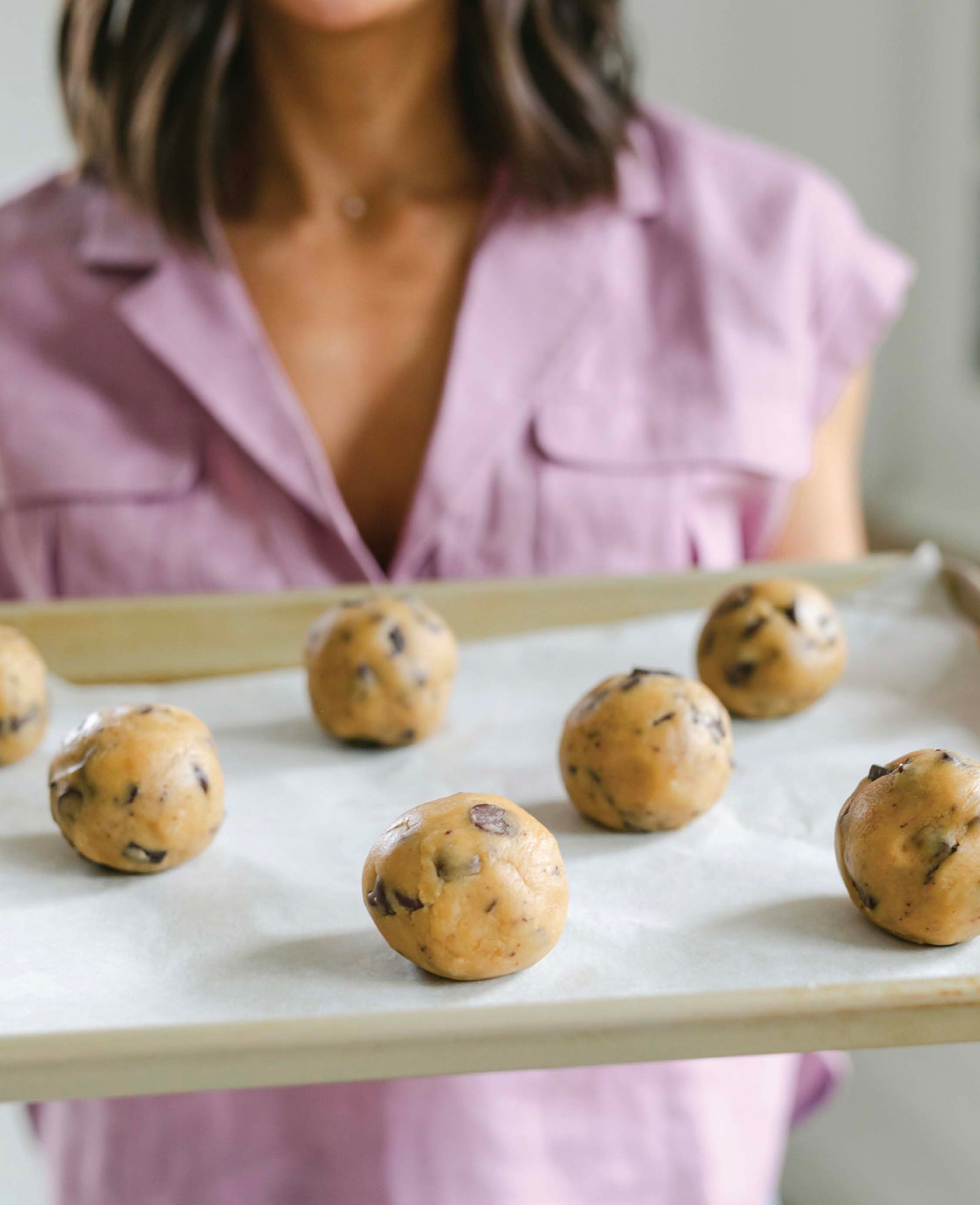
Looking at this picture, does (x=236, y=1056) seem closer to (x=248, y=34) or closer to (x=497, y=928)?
(x=497, y=928)

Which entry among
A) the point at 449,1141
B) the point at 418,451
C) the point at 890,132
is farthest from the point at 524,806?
the point at 890,132

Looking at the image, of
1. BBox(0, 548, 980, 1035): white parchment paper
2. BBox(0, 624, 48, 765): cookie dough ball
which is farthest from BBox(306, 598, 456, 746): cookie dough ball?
BBox(0, 624, 48, 765): cookie dough ball

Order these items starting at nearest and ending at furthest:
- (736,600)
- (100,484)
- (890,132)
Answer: (736,600) < (100,484) < (890,132)

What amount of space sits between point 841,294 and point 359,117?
38 cm

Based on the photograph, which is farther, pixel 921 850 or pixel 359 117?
pixel 359 117

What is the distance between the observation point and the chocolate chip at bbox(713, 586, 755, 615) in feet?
1.99

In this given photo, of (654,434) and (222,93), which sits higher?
(222,93)

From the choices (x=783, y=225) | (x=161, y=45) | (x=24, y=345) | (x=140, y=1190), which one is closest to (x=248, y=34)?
(x=161, y=45)

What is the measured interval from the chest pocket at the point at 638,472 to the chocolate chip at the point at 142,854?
1.36 feet

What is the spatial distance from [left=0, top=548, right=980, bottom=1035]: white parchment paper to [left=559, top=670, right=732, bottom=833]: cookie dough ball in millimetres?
14

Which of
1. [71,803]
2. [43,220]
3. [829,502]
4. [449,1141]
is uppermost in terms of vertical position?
[43,220]

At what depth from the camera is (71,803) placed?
475mm

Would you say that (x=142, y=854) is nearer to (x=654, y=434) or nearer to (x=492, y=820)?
(x=492, y=820)

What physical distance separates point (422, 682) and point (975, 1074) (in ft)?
3.14
